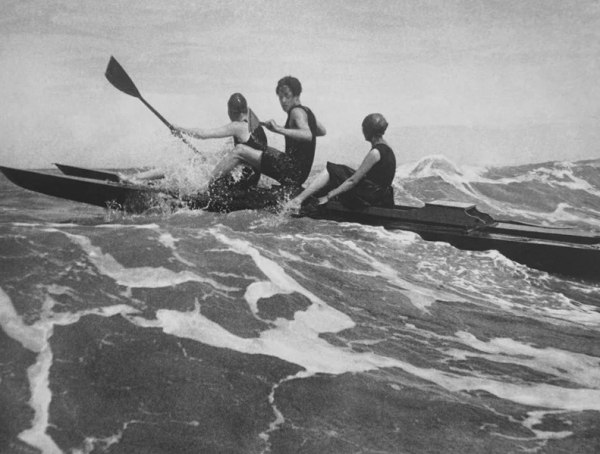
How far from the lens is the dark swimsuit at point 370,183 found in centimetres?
565

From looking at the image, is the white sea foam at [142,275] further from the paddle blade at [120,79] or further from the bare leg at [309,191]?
the paddle blade at [120,79]

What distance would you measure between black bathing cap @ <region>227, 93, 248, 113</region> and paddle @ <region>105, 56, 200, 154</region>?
3.31ft

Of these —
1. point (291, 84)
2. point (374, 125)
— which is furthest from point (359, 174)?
point (291, 84)

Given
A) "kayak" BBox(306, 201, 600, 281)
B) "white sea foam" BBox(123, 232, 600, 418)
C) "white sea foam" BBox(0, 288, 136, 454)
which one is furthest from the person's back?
"white sea foam" BBox(0, 288, 136, 454)

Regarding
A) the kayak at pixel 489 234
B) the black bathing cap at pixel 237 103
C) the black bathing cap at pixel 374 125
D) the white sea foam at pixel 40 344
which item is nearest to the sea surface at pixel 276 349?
the white sea foam at pixel 40 344

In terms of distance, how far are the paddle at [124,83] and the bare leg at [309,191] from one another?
189 centimetres

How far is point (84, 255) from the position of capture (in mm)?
3447

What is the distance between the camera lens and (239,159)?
19.8ft

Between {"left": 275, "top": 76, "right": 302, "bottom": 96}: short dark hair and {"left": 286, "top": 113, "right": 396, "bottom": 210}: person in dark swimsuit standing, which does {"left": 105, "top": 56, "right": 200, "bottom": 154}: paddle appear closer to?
{"left": 275, "top": 76, "right": 302, "bottom": 96}: short dark hair

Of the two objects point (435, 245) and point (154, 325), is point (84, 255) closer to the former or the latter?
point (154, 325)

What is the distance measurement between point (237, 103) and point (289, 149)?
926 mm

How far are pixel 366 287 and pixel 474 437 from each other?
193cm

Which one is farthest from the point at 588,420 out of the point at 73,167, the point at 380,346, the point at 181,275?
the point at 73,167

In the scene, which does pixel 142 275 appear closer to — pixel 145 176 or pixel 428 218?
pixel 145 176
